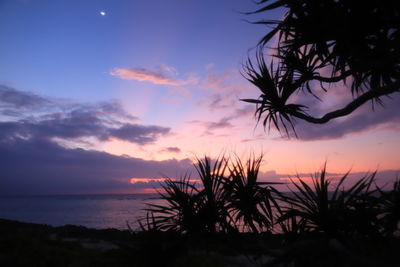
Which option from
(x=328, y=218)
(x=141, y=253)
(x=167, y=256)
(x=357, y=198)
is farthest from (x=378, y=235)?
(x=141, y=253)

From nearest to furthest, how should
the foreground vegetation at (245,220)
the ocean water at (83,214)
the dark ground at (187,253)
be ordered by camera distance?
the dark ground at (187,253) → the foreground vegetation at (245,220) → the ocean water at (83,214)

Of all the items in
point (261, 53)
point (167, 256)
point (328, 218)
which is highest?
point (261, 53)

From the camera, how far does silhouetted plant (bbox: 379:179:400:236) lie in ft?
11.1

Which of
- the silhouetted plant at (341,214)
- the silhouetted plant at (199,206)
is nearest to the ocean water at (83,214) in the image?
the silhouetted plant at (199,206)

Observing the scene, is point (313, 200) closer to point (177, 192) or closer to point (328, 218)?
point (328, 218)

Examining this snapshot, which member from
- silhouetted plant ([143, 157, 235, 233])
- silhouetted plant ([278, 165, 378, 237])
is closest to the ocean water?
silhouetted plant ([143, 157, 235, 233])

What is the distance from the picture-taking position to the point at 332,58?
179 inches

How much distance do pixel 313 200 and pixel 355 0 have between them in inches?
119

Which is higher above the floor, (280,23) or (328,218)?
(280,23)

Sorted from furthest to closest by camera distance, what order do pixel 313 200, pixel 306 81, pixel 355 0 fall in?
pixel 306 81 < pixel 355 0 < pixel 313 200

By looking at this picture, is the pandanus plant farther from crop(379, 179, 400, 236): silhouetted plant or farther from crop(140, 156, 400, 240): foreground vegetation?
crop(379, 179, 400, 236): silhouetted plant

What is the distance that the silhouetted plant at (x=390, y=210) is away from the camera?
11.1 ft

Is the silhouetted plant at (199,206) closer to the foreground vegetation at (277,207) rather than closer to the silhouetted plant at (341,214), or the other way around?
the foreground vegetation at (277,207)

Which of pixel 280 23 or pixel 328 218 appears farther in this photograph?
pixel 280 23
